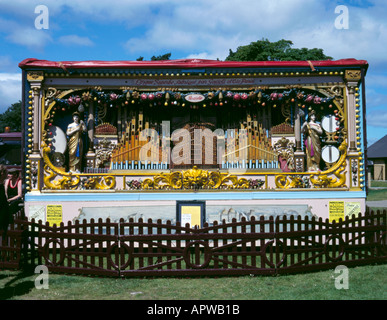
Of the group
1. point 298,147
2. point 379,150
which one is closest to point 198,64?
point 298,147

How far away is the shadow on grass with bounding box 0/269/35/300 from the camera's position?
694 centimetres

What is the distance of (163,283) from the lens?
7605 mm

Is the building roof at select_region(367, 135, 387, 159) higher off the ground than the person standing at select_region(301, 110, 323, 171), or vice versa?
the building roof at select_region(367, 135, 387, 159)

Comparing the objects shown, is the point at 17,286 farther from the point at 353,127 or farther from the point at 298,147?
the point at 353,127

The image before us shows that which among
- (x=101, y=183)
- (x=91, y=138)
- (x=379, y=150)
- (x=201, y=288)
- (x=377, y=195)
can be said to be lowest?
(x=201, y=288)

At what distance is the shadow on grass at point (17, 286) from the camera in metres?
6.94

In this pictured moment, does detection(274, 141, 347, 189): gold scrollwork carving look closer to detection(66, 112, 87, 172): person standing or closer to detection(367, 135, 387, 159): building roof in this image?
detection(66, 112, 87, 172): person standing

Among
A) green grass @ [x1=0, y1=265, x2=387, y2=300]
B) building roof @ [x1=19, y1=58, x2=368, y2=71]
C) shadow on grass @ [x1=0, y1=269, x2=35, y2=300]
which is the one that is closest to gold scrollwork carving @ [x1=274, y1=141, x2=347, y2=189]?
building roof @ [x1=19, y1=58, x2=368, y2=71]

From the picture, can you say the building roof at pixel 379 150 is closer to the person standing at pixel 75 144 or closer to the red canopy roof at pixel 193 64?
the red canopy roof at pixel 193 64

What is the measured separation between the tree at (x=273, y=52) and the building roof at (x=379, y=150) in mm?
24936

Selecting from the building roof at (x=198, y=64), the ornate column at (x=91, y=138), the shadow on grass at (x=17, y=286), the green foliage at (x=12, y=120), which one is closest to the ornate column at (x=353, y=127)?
the building roof at (x=198, y=64)

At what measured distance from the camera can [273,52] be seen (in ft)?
119

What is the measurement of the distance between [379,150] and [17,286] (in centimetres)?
5815
